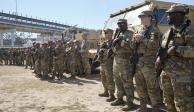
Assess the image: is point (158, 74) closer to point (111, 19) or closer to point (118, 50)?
point (118, 50)

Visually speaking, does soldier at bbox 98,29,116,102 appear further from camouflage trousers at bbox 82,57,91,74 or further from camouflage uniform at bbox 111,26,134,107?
camouflage trousers at bbox 82,57,91,74

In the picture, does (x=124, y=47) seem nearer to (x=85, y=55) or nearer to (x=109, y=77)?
(x=109, y=77)

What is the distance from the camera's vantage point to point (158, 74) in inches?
178

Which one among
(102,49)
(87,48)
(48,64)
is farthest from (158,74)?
(48,64)

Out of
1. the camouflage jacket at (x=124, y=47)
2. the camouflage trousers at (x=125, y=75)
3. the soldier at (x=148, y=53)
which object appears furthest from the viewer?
the camouflage trousers at (x=125, y=75)

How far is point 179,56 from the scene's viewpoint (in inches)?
163

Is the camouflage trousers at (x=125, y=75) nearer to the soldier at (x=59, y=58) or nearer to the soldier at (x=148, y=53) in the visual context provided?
the soldier at (x=148, y=53)

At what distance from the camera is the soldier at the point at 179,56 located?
4.06 metres

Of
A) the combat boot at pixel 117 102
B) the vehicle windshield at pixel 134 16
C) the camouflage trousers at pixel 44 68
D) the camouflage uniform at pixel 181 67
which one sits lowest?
the combat boot at pixel 117 102

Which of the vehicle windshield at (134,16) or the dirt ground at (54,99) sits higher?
the vehicle windshield at (134,16)

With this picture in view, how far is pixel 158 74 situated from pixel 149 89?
1.01 metres

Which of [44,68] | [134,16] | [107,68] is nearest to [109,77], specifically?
[107,68]

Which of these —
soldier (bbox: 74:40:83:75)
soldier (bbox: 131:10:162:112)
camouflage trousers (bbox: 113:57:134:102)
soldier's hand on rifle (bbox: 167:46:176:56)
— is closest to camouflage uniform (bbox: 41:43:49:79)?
soldier (bbox: 74:40:83:75)

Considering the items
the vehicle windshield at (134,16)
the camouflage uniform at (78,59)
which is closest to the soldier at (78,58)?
the camouflage uniform at (78,59)
